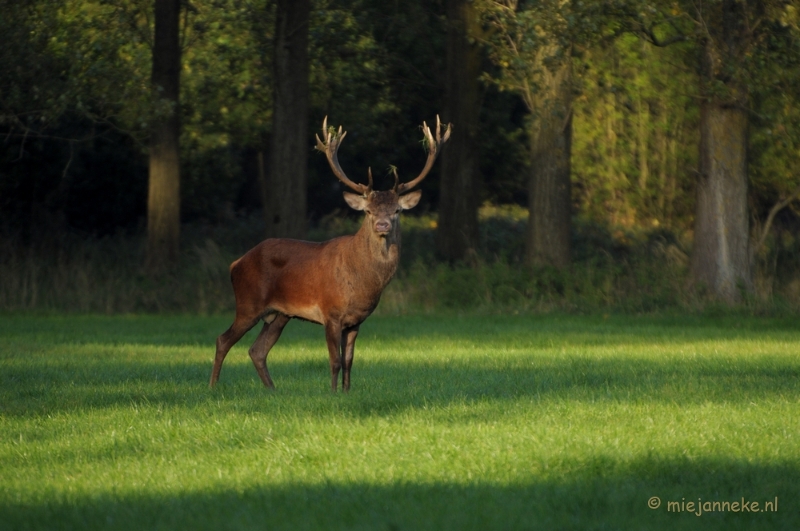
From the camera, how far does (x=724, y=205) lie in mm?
20938

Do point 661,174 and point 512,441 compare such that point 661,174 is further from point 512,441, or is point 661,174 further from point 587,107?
point 512,441

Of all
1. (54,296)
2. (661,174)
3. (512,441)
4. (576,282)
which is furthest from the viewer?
(661,174)

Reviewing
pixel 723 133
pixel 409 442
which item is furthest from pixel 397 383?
pixel 723 133

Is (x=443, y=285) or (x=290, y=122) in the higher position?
(x=290, y=122)

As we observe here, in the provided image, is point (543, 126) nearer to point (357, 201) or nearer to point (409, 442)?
point (357, 201)

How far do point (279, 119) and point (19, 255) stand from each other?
9.00 metres

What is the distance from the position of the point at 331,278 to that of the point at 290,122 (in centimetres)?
1258

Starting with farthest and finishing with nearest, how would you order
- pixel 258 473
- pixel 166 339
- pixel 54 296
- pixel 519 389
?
pixel 54 296 → pixel 166 339 → pixel 519 389 → pixel 258 473

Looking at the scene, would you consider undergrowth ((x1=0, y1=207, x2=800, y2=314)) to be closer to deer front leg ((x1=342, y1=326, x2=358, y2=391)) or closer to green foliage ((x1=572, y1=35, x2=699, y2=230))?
green foliage ((x1=572, y1=35, x2=699, y2=230))

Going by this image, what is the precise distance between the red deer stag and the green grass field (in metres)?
0.53

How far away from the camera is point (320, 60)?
28.7m

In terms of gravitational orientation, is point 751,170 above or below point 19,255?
above

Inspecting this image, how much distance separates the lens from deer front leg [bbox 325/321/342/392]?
11.3m

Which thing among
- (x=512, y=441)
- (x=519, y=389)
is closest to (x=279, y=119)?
(x=519, y=389)
